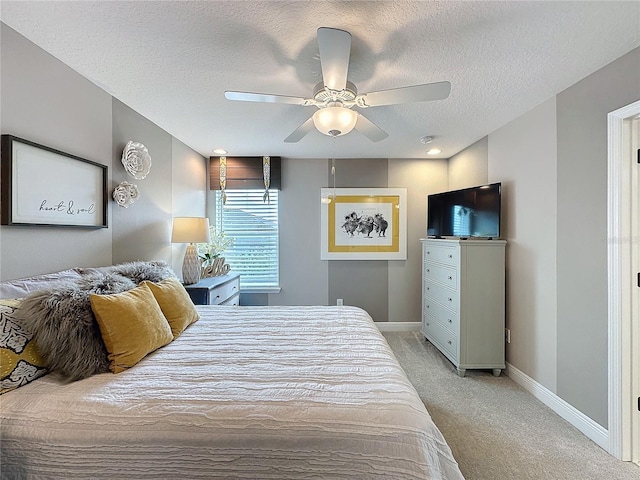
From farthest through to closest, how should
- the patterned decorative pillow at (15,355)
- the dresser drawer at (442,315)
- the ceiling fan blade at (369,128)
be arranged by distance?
1. the dresser drawer at (442,315)
2. the ceiling fan blade at (369,128)
3. the patterned decorative pillow at (15,355)

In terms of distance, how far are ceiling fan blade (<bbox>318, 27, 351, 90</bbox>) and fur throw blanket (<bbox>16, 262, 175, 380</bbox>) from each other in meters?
1.62

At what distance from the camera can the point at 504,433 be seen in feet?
6.88

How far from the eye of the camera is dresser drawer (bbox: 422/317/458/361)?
120 inches

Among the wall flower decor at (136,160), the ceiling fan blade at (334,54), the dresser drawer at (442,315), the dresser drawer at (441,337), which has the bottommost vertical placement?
the dresser drawer at (441,337)

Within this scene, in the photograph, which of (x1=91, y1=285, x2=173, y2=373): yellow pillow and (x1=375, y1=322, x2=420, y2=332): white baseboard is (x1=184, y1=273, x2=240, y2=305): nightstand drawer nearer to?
(x1=91, y1=285, x2=173, y2=373): yellow pillow

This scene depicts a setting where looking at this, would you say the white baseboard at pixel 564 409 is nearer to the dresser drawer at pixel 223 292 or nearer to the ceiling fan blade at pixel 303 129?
the ceiling fan blade at pixel 303 129

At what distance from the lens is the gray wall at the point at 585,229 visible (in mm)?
1947

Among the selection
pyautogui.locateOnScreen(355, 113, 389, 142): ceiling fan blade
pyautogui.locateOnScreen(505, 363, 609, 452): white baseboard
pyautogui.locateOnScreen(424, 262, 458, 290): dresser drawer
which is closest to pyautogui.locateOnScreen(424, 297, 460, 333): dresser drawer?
pyautogui.locateOnScreen(424, 262, 458, 290): dresser drawer

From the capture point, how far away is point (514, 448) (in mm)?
1947

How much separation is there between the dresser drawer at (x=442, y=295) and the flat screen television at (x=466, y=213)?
0.62 meters

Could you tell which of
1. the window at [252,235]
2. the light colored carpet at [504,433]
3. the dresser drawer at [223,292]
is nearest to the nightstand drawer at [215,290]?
the dresser drawer at [223,292]

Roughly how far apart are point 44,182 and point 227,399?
170 cm

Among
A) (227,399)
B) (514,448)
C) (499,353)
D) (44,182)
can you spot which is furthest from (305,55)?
(499,353)

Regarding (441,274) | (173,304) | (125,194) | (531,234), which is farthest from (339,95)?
(441,274)
